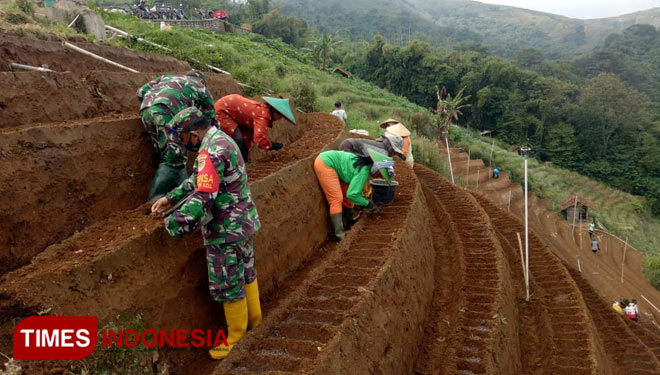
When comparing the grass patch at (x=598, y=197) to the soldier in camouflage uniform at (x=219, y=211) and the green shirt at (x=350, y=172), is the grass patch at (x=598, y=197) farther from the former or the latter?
the soldier in camouflage uniform at (x=219, y=211)

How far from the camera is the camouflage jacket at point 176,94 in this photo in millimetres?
4129

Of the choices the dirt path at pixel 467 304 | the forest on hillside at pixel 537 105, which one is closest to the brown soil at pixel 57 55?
the dirt path at pixel 467 304

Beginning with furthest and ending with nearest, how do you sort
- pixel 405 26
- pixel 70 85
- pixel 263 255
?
pixel 405 26 < pixel 70 85 < pixel 263 255

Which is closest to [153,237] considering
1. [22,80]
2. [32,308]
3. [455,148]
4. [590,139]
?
[32,308]

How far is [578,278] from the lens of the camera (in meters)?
8.99

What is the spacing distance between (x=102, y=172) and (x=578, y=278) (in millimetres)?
9219

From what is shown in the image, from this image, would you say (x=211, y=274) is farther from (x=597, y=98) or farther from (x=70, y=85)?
(x=597, y=98)

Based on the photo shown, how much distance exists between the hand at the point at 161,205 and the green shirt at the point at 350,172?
298 cm

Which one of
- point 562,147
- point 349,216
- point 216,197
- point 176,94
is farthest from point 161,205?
point 562,147

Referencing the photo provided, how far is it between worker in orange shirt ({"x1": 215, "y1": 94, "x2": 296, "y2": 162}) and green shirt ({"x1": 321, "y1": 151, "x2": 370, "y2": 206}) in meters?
0.86

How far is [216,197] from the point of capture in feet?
10.1

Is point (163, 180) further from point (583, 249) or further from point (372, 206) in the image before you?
point (583, 249)

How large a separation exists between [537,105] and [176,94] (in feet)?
169

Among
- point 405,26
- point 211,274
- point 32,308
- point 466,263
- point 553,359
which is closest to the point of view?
point 32,308
